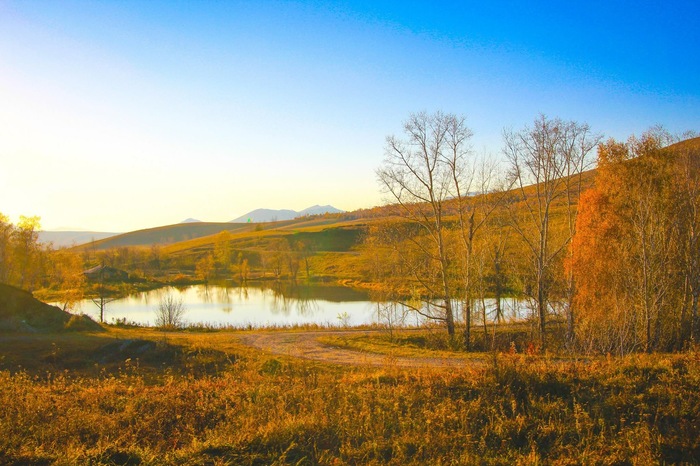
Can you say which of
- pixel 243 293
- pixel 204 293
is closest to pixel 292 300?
pixel 243 293

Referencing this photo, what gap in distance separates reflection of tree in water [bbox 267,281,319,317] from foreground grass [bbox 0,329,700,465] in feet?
112

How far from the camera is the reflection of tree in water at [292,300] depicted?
1831 inches

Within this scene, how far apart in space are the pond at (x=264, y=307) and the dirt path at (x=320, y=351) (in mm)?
7539

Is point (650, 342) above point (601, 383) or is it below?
below

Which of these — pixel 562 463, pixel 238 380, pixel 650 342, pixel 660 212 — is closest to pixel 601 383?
pixel 562 463

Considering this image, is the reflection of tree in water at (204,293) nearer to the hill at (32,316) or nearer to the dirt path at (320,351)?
the hill at (32,316)

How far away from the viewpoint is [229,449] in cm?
684

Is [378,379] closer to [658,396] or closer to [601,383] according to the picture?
[601,383]

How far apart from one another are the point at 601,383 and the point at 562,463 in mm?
3638

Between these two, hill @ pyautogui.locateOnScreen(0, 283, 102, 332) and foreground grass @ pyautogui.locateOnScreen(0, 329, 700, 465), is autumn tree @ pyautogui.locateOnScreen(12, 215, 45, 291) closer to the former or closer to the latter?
hill @ pyautogui.locateOnScreen(0, 283, 102, 332)

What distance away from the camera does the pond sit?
38.2 metres

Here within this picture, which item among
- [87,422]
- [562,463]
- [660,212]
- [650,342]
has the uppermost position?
[660,212]

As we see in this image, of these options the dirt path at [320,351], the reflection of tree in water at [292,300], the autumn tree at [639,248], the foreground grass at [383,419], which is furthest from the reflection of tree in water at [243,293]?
the foreground grass at [383,419]

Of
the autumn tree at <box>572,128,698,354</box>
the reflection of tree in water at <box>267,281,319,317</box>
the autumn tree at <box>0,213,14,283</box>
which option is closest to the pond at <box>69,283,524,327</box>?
the reflection of tree in water at <box>267,281,319,317</box>
